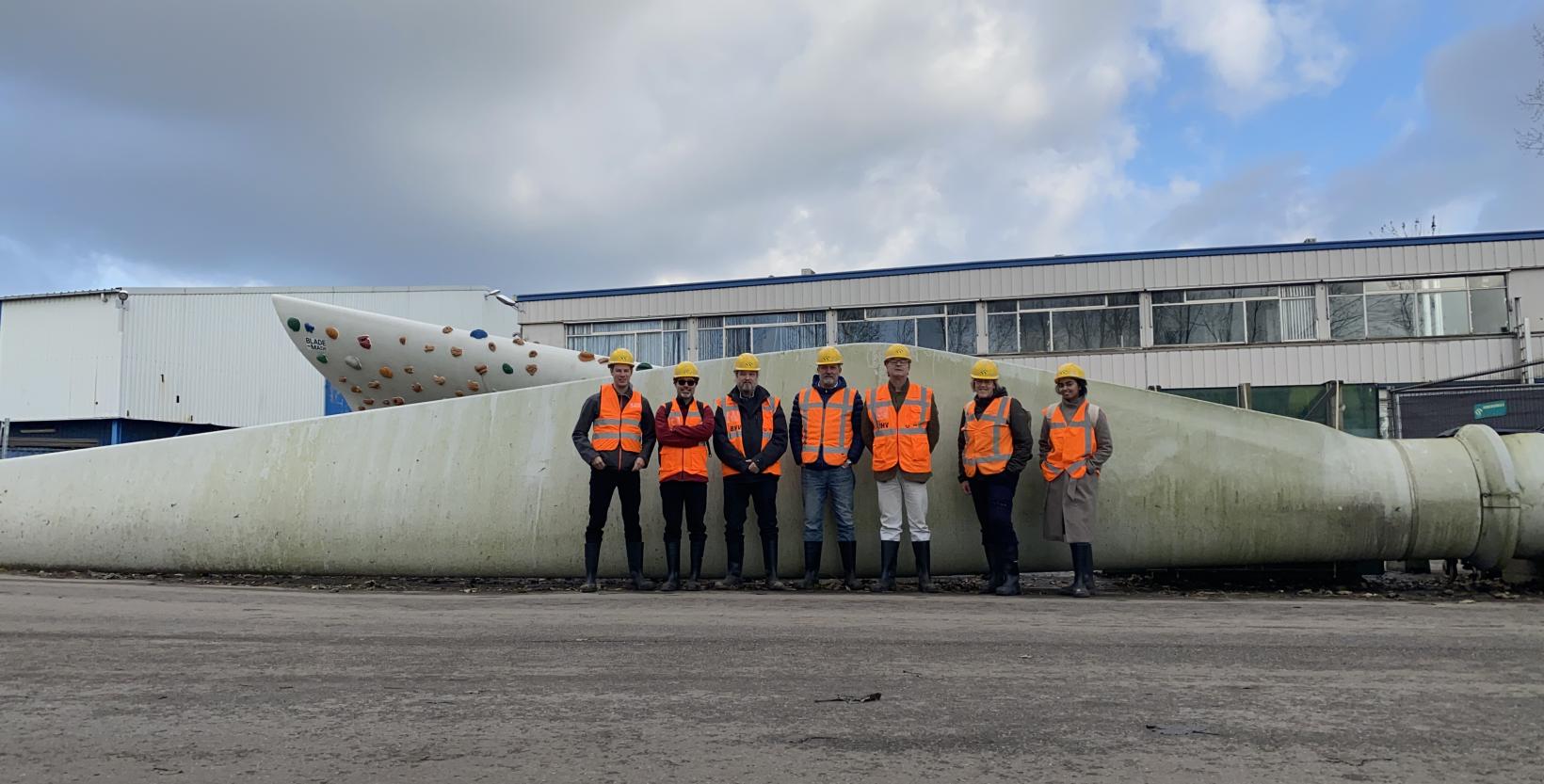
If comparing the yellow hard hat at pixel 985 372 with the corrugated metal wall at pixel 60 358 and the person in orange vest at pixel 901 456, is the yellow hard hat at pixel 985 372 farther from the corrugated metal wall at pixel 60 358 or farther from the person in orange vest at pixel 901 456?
the corrugated metal wall at pixel 60 358

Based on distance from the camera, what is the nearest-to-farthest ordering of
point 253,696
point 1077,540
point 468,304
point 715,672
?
point 253,696
point 715,672
point 1077,540
point 468,304

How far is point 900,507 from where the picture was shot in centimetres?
732

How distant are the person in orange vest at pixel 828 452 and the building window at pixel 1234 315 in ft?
66.3

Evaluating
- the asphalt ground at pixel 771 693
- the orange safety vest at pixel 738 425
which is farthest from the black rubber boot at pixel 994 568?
the orange safety vest at pixel 738 425

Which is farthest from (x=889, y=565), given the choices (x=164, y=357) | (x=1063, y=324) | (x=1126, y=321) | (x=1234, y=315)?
(x=164, y=357)

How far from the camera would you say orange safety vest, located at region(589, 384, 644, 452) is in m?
7.30

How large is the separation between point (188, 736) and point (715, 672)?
1.80m

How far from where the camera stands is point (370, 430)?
26.9 ft

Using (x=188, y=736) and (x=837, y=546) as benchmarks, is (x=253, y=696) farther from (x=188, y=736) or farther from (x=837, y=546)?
(x=837, y=546)

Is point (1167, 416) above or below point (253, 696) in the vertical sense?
above

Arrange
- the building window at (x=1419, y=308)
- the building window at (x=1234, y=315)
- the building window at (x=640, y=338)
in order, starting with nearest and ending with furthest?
1. the building window at (x=1419, y=308)
2. the building window at (x=1234, y=315)
3. the building window at (x=640, y=338)

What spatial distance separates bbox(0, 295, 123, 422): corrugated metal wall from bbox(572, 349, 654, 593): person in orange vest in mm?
29435

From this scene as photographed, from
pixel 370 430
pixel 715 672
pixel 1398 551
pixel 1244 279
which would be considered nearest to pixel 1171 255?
pixel 1244 279

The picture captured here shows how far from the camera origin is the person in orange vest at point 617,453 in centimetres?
729
